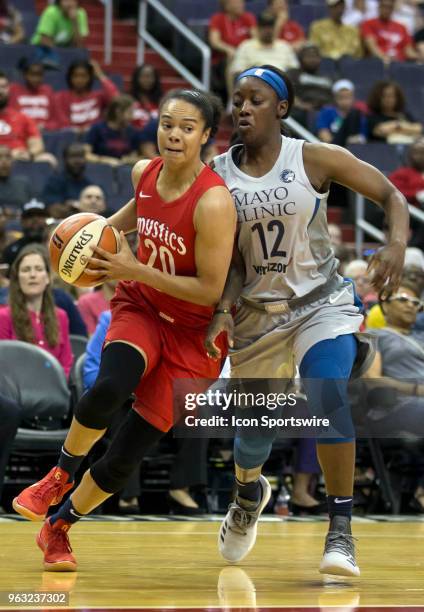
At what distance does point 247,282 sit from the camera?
5285 mm

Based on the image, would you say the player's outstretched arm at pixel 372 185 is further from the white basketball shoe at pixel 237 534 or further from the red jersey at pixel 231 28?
the red jersey at pixel 231 28

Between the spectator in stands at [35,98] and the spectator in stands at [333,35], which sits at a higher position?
the spectator in stands at [333,35]


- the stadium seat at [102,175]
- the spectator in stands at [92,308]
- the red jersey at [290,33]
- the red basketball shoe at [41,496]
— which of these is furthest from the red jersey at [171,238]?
the red jersey at [290,33]

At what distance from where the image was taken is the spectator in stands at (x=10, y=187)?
1116 centimetres

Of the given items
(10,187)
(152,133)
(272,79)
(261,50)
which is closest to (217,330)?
(272,79)

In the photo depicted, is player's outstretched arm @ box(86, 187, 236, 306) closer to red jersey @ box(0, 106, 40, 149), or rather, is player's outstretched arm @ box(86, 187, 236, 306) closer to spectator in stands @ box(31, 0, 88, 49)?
red jersey @ box(0, 106, 40, 149)

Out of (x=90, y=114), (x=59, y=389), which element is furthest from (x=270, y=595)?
(x=90, y=114)

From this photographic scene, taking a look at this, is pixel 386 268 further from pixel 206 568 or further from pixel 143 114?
pixel 143 114

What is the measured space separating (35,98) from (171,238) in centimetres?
824

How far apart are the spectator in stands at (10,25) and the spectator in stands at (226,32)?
7.05ft

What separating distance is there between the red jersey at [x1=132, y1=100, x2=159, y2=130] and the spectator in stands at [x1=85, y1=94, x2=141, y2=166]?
1.47 feet

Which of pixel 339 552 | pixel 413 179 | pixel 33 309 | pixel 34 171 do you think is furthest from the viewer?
pixel 413 179

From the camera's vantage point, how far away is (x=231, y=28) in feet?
48.4

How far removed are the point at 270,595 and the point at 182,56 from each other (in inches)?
436
